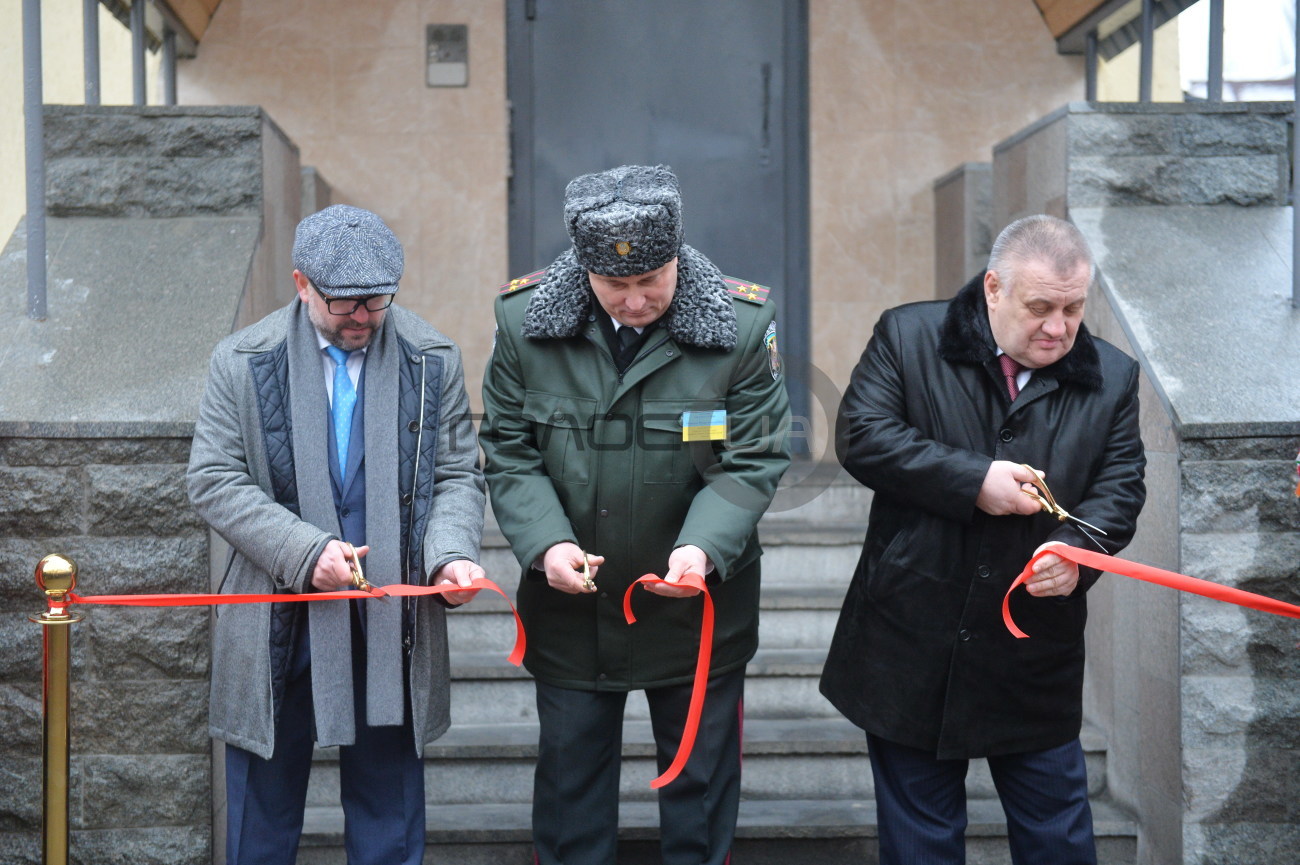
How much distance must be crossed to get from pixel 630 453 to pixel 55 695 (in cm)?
134

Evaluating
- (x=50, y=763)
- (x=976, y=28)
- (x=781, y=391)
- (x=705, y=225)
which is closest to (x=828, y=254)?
(x=705, y=225)

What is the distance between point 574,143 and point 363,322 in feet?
11.8

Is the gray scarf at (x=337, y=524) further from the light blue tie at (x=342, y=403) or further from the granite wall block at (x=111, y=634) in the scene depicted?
the granite wall block at (x=111, y=634)

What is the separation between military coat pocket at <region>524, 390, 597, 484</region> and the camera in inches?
118

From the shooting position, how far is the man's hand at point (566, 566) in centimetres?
284

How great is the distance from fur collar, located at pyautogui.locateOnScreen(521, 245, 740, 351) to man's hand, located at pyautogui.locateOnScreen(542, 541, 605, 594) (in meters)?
0.49

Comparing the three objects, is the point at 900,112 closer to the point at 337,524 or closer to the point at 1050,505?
the point at 1050,505

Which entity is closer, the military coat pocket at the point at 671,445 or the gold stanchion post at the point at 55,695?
the gold stanchion post at the point at 55,695

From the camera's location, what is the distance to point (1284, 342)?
3852 millimetres

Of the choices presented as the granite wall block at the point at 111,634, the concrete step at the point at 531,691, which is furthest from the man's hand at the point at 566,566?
the concrete step at the point at 531,691

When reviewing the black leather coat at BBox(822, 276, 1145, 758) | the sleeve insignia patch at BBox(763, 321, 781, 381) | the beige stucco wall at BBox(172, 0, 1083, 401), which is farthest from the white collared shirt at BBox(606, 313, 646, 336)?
the beige stucco wall at BBox(172, 0, 1083, 401)

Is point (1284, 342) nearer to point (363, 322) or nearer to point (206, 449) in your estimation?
point (363, 322)

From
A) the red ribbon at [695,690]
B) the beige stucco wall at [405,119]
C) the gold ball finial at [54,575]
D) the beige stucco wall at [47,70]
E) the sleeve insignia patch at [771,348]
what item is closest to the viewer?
the gold ball finial at [54,575]

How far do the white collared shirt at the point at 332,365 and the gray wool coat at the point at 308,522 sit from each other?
0.12 feet
